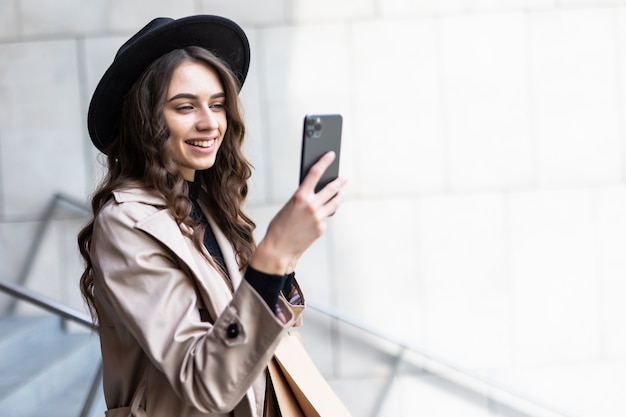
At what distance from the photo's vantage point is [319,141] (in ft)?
5.69

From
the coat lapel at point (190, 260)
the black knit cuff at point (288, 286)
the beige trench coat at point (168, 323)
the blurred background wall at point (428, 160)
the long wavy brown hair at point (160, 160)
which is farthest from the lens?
the blurred background wall at point (428, 160)

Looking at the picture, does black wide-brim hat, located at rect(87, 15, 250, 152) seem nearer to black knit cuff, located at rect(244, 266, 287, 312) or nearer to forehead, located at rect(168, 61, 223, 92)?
forehead, located at rect(168, 61, 223, 92)

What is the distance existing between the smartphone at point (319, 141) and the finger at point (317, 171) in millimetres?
28

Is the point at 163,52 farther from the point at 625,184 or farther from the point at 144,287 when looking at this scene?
the point at 625,184

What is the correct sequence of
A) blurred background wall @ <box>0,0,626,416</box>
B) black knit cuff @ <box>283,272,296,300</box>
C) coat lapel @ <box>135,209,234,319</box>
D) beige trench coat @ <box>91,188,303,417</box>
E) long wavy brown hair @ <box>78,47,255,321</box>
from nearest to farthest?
beige trench coat @ <box>91,188,303,417</box>
coat lapel @ <box>135,209,234,319</box>
long wavy brown hair @ <box>78,47,255,321</box>
black knit cuff @ <box>283,272,296,300</box>
blurred background wall @ <box>0,0,626,416</box>

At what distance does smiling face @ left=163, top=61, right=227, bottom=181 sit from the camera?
1.90 meters

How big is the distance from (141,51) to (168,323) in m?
0.69

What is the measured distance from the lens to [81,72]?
525 cm

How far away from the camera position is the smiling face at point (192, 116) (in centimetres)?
190

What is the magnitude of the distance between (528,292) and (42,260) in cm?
316

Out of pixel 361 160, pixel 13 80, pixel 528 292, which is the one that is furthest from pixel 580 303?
pixel 13 80

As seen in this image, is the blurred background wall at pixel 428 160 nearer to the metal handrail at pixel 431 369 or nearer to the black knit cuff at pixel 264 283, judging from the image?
the metal handrail at pixel 431 369

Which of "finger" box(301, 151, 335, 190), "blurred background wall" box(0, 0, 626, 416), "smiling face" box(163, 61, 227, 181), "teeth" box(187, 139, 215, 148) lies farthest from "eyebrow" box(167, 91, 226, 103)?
"blurred background wall" box(0, 0, 626, 416)

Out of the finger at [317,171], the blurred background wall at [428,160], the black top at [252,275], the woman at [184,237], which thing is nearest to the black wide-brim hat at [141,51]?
the woman at [184,237]
